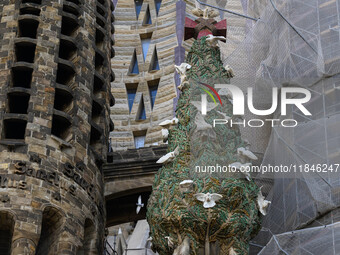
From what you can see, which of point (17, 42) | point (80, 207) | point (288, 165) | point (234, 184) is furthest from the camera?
point (17, 42)

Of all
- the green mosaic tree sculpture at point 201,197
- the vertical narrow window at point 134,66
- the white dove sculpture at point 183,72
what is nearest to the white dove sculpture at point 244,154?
the green mosaic tree sculpture at point 201,197

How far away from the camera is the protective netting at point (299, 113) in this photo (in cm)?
2739

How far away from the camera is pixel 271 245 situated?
2739 cm

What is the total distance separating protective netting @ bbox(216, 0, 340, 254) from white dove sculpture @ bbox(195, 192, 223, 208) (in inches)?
64.2

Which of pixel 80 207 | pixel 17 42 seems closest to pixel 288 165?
pixel 80 207

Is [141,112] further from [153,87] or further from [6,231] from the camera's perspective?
[6,231]

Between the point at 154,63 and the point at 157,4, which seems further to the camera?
the point at 157,4

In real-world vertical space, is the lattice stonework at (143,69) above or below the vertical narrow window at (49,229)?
above

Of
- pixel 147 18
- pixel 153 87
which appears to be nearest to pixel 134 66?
pixel 153 87

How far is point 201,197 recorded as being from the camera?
86.8 feet

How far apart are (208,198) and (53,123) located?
7.16m

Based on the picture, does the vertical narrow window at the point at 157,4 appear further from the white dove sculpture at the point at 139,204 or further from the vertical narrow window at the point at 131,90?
the white dove sculpture at the point at 139,204

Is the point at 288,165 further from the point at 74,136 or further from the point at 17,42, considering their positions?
the point at 17,42

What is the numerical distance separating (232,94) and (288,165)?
1.77 metres
